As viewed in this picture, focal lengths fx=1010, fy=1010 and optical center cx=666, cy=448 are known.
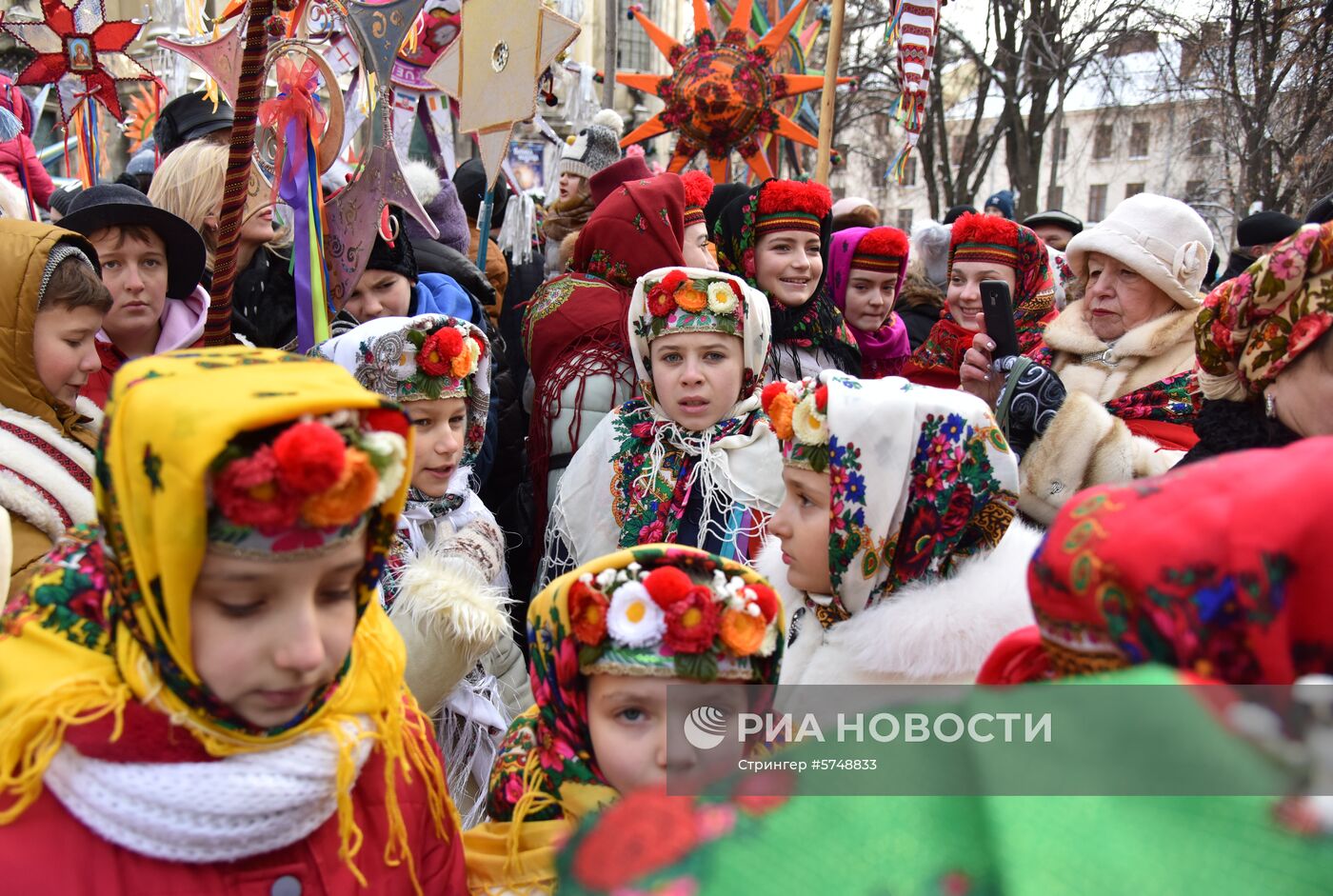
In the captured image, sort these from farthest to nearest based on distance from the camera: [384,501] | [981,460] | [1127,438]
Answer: [1127,438] → [981,460] → [384,501]

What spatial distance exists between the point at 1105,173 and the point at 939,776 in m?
55.5

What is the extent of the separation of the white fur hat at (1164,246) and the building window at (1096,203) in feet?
164

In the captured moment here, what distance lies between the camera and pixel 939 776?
0.83m

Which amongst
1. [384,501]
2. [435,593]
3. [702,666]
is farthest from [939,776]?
[435,593]

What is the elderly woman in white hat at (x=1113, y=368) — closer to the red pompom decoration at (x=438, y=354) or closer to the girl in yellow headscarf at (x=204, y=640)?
the red pompom decoration at (x=438, y=354)

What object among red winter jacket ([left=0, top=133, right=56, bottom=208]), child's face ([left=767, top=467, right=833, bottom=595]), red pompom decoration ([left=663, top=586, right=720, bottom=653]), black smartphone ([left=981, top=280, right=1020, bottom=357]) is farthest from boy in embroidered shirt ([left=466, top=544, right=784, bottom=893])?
red winter jacket ([left=0, top=133, right=56, bottom=208])

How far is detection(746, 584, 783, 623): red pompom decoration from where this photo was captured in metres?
2.00

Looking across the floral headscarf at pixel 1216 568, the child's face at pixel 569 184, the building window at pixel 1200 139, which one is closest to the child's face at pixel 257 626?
the floral headscarf at pixel 1216 568

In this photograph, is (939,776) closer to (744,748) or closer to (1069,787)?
(1069,787)

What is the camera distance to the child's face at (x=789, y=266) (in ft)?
14.3

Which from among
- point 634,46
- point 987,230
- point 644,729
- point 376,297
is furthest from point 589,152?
point 634,46

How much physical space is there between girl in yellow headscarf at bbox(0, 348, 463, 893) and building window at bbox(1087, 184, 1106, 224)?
52842 mm

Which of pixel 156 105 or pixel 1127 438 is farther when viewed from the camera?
pixel 156 105

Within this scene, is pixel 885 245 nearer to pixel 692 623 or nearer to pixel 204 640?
pixel 692 623
